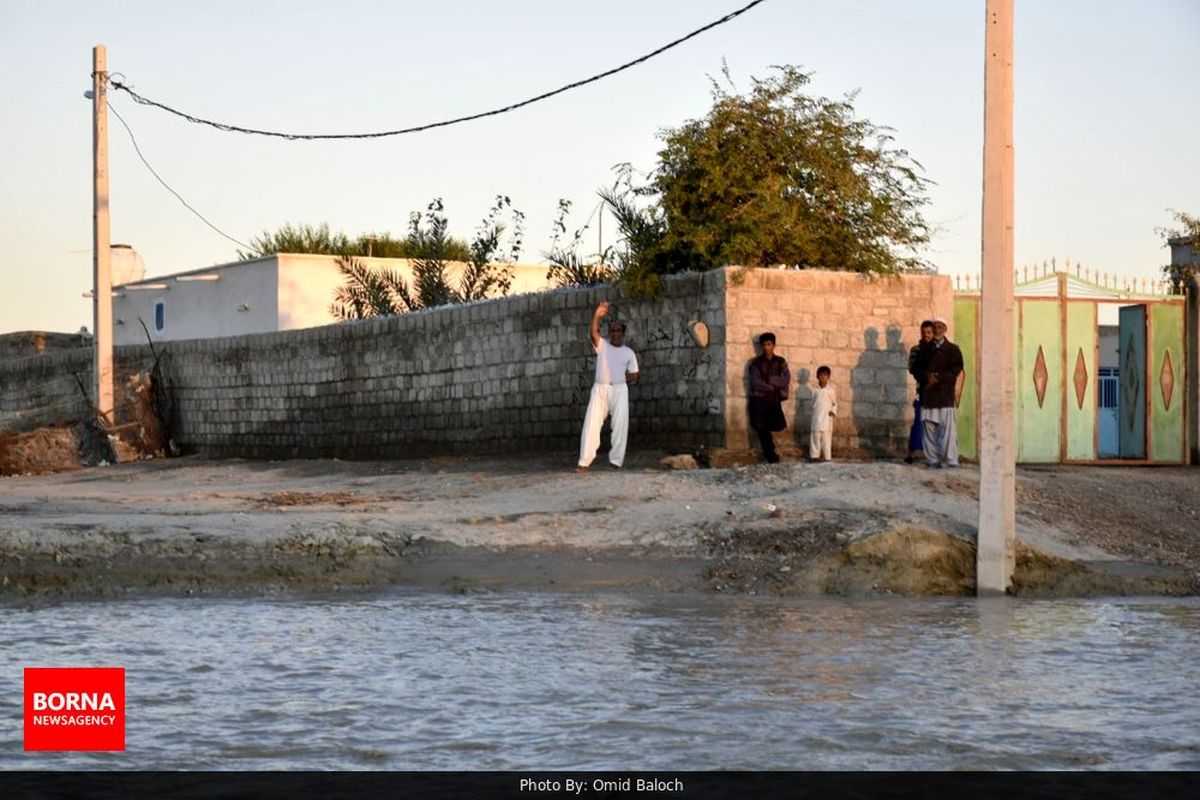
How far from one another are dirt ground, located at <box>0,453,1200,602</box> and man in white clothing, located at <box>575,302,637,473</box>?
3.43 feet

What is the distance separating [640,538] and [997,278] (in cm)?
315

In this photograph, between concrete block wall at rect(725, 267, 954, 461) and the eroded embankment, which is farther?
concrete block wall at rect(725, 267, 954, 461)

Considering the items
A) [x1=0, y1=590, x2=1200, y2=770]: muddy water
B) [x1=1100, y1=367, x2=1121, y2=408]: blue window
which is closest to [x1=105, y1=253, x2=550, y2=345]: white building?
[x1=1100, y1=367, x2=1121, y2=408]: blue window

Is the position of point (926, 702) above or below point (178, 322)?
below

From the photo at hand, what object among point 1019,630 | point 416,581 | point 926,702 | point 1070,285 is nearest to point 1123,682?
point 926,702

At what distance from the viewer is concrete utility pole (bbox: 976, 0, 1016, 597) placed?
10484 mm

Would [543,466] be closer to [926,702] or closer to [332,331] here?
[332,331]

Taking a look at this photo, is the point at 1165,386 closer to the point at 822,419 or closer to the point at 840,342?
the point at 840,342

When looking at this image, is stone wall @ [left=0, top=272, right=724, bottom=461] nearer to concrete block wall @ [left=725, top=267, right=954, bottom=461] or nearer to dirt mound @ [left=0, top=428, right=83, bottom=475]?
concrete block wall @ [left=725, top=267, right=954, bottom=461]

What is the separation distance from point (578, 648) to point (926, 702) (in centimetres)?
197

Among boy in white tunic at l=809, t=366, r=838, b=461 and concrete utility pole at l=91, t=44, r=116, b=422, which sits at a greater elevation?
concrete utility pole at l=91, t=44, r=116, b=422

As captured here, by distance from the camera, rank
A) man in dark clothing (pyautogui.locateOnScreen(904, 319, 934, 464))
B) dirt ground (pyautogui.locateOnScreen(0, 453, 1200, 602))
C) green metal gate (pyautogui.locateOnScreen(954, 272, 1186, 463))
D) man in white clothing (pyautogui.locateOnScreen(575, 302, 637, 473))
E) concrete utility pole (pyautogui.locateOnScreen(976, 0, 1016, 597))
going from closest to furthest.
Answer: concrete utility pole (pyautogui.locateOnScreen(976, 0, 1016, 597))
dirt ground (pyautogui.locateOnScreen(0, 453, 1200, 602))
man in dark clothing (pyautogui.locateOnScreen(904, 319, 934, 464))
man in white clothing (pyautogui.locateOnScreen(575, 302, 637, 473))
green metal gate (pyautogui.locateOnScreen(954, 272, 1186, 463))

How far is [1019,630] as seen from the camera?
909 cm
